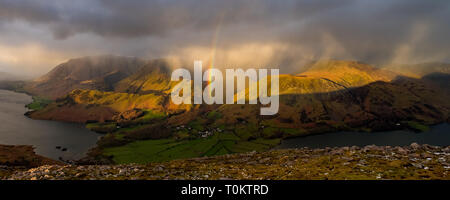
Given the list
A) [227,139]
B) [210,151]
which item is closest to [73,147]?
[210,151]

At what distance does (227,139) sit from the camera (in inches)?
7805

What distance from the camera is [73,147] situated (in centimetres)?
17150
